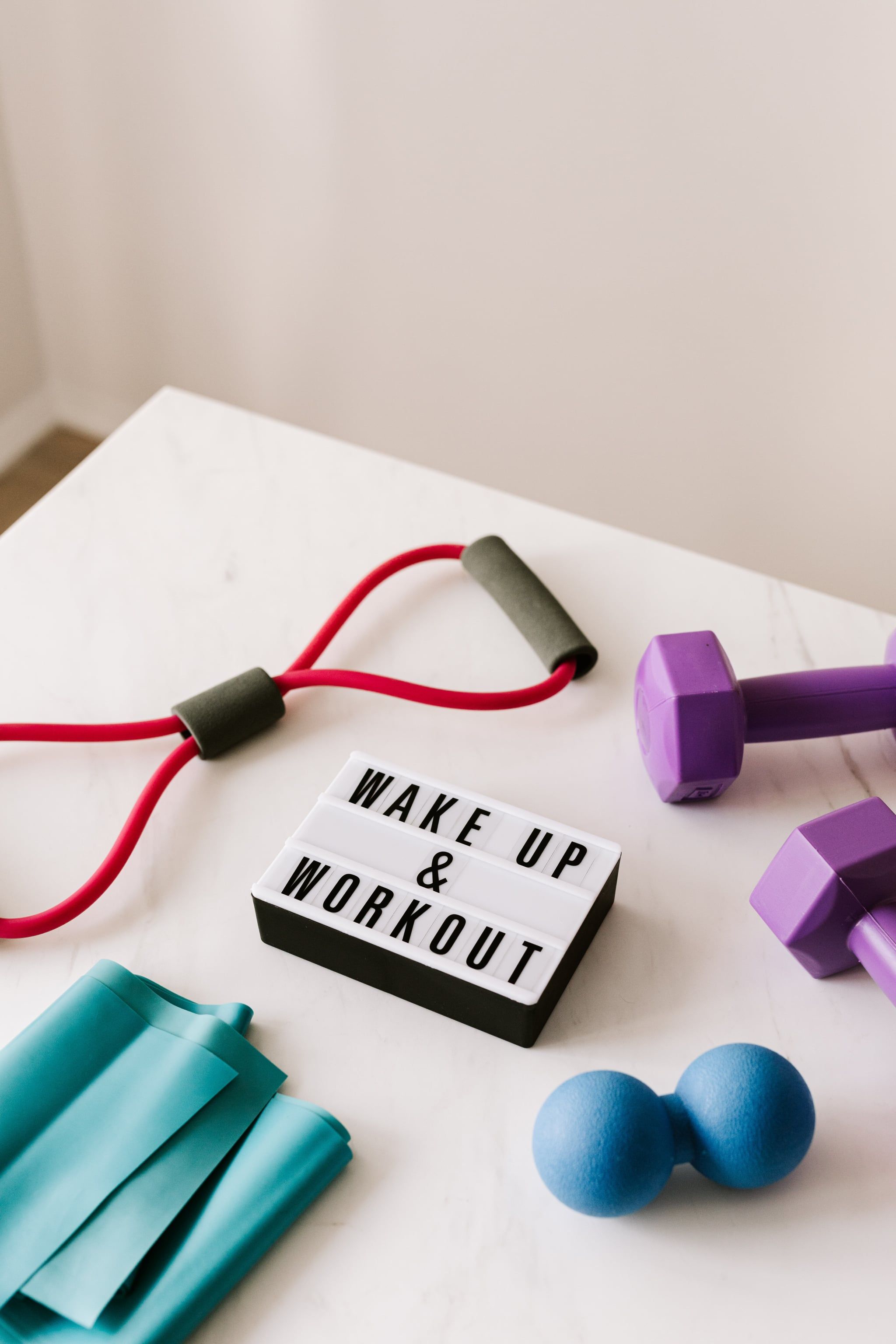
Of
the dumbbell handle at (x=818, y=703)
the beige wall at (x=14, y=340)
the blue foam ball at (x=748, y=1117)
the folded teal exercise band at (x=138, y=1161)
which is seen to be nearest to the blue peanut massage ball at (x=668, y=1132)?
the blue foam ball at (x=748, y=1117)

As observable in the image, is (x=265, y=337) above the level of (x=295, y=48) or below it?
below

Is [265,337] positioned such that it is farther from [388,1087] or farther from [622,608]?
[388,1087]

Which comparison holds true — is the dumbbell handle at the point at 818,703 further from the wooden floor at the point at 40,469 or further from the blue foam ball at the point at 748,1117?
the wooden floor at the point at 40,469

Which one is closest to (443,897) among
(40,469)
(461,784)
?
(461,784)

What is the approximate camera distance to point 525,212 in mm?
1334

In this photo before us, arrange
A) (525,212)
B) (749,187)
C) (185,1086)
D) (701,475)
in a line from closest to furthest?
(185,1086) → (749,187) → (525,212) → (701,475)

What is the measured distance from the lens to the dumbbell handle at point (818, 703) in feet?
2.21

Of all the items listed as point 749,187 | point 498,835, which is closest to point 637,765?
point 498,835

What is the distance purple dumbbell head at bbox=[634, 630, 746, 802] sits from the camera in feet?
2.12

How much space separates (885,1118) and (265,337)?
138cm

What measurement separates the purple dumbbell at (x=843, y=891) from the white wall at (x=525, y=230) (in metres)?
0.86

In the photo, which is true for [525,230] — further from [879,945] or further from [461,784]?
[879,945]

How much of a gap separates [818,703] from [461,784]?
0.22m

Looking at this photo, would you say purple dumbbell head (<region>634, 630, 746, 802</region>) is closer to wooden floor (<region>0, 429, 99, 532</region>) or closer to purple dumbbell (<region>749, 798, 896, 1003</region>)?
purple dumbbell (<region>749, 798, 896, 1003</region>)
